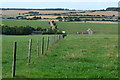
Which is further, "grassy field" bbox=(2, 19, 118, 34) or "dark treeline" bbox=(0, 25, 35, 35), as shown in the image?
"grassy field" bbox=(2, 19, 118, 34)

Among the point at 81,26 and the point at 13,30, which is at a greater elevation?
the point at 81,26

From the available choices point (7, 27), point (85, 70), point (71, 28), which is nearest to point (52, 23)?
point (71, 28)

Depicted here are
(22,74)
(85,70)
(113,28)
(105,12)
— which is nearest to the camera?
(22,74)

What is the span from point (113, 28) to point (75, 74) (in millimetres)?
121911

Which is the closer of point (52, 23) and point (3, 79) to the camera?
point (3, 79)

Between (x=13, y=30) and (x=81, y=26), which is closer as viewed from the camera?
(x=13, y=30)

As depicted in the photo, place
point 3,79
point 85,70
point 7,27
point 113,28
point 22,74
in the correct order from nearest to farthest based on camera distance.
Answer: point 3,79 → point 22,74 → point 85,70 → point 7,27 → point 113,28

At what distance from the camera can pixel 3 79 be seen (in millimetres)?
11430

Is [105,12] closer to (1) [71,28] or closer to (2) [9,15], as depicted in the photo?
(1) [71,28]

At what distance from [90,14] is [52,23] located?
2687 cm

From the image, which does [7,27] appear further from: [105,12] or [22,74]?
[22,74]

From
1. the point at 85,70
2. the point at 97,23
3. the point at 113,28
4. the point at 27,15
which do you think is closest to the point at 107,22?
the point at 97,23

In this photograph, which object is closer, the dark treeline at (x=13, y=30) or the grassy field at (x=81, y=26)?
the dark treeline at (x=13, y=30)

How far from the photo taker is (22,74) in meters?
12.5
